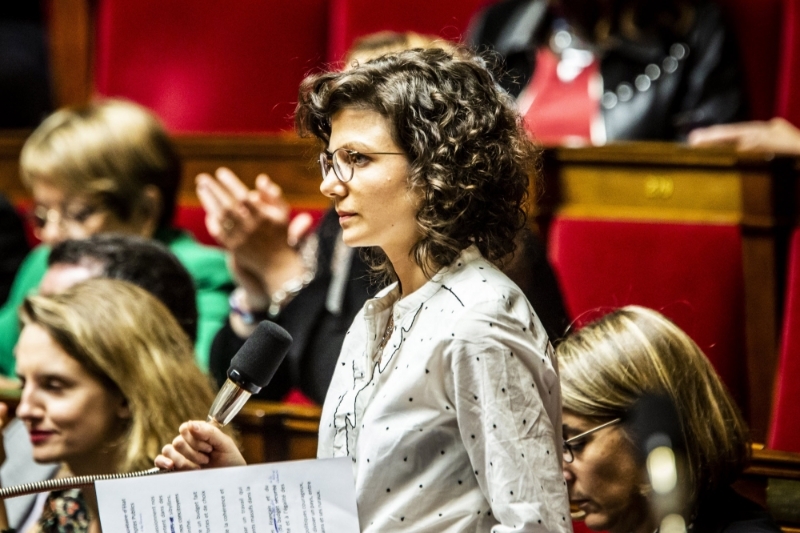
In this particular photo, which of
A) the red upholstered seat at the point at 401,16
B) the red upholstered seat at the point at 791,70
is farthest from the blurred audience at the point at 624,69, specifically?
the red upholstered seat at the point at 401,16

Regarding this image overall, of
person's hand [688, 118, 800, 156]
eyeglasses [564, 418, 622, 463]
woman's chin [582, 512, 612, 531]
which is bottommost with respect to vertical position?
woman's chin [582, 512, 612, 531]

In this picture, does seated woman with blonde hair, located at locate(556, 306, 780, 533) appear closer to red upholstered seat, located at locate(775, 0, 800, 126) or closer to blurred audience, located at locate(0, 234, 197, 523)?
blurred audience, located at locate(0, 234, 197, 523)

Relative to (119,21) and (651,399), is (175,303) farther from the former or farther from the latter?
(119,21)

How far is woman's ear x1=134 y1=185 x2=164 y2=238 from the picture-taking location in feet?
6.78

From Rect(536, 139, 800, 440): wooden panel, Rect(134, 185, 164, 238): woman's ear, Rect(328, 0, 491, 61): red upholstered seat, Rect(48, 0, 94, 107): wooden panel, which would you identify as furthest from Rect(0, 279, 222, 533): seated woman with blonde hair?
Rect(48, 0, 94, 107): wooden panel

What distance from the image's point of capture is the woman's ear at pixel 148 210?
2066 mm

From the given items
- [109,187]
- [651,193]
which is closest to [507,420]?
[651,193]

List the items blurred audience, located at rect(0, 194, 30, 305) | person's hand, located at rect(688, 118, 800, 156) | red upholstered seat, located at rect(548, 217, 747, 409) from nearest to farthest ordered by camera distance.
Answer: red upholstered seat, located at rect(548, 217, 747, 409) < person's hand, located at rect(688, 118, 800, 156) < blurred audience, located at rect(0, 194, 30, 305)

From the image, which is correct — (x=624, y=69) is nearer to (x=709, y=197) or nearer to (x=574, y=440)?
(x=709, y=197)

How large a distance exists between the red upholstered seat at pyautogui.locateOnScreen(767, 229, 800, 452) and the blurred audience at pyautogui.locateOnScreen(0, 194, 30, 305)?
4.84 feet

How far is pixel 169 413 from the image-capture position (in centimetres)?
135

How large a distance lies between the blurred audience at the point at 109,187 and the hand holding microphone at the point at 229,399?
103cm

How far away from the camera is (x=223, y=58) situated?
259 centimetres

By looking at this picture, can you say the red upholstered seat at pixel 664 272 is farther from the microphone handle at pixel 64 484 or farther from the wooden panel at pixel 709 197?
the microphone handle at pixel 64 484
